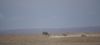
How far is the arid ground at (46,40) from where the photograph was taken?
2.97ft

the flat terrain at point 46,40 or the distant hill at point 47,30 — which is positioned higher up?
the distant hill at point 47,30

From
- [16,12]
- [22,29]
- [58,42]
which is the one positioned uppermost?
[16,12]

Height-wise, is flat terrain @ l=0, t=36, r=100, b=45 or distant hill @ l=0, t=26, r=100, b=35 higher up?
distant hill @ l=0, t=26, r=100, b=35

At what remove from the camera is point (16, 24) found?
3.19 ft

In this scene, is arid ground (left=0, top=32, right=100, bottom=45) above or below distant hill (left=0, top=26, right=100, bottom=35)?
below

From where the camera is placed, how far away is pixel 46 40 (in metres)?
0.92

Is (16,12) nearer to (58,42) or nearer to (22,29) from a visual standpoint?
(22,29)

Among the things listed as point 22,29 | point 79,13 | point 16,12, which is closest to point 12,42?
point 22,29

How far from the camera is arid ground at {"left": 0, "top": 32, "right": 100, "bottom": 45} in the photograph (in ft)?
2.97

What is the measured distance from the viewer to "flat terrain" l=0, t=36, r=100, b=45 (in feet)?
2.97

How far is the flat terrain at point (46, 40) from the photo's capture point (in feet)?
2.97

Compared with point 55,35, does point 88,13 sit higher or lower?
higher

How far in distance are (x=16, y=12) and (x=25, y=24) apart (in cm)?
11

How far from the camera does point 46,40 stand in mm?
915
